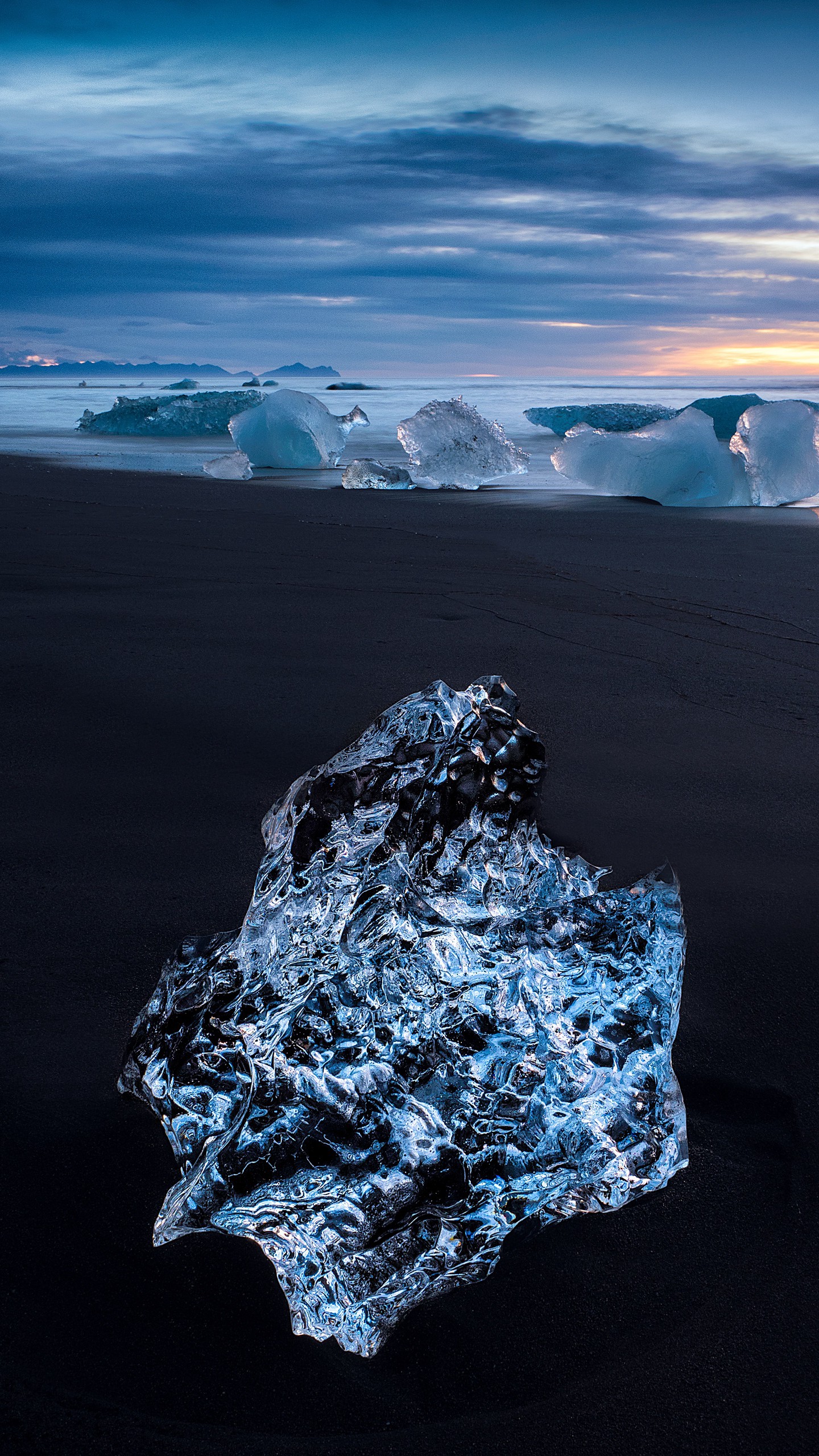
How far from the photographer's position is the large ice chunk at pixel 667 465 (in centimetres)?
747

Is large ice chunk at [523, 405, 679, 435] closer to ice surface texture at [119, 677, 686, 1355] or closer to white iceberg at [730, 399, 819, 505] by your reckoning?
white iceberg at [730, 399, 819, 505]

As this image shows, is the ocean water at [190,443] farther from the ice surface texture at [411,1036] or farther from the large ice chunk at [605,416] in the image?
the ice surface texture at [411,1036]

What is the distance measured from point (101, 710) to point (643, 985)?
1.79 meters

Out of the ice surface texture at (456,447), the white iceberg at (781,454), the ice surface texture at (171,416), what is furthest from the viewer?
the ice surface texture at (171,416)

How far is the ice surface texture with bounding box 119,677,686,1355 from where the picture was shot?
1.11 m

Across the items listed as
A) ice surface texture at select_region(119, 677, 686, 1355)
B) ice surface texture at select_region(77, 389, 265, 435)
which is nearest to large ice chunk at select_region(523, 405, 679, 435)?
ice surface texture at select_region(77, 389, 265, 435)

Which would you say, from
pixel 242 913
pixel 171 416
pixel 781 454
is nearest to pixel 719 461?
pixel 781 454

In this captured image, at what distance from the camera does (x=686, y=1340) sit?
1.04m

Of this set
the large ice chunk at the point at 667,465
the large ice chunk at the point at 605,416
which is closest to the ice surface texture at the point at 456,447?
the large ice chunk at the point at 667,465

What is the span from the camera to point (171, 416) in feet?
48.2

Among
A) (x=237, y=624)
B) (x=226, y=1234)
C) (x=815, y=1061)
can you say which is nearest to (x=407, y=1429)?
(x=226, y=1234)

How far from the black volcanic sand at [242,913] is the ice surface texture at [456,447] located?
4.43 meters

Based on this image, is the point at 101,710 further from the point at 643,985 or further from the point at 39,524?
the point at 39,524

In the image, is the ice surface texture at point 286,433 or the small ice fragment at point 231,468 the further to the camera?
the ice surface texture at point 286,433
